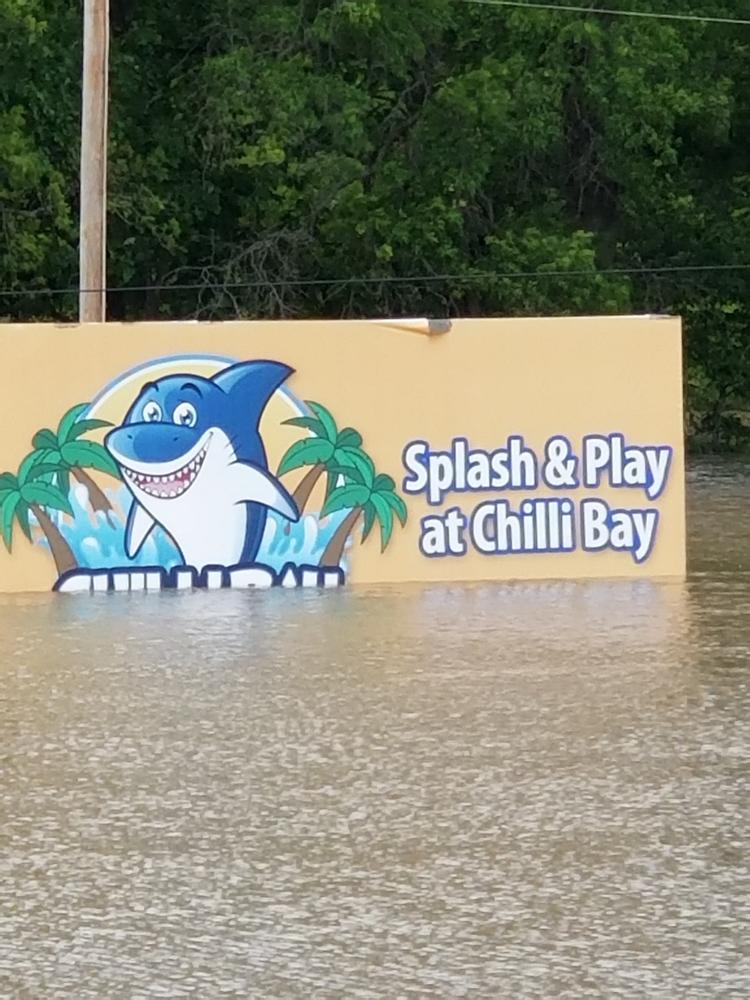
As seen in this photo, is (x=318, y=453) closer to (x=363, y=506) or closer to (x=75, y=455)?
(x=363, y=506)

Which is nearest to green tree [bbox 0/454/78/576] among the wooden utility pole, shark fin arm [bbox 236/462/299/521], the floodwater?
shark fin arm [bbox 236/462/299/521]

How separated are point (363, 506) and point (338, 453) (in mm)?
430

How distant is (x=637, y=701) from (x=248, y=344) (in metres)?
5.50

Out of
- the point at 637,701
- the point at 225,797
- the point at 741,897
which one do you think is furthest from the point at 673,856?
the point at 637,701

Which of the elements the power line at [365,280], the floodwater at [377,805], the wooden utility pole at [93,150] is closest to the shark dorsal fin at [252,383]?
the floodwater at [377,805]

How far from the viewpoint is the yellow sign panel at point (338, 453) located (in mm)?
13789

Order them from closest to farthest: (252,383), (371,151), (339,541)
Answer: (252,383), (339,541), (371,151)

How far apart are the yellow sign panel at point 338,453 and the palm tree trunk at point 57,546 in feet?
0.05

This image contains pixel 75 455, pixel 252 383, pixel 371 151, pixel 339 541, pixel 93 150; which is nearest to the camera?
pixel 75 455

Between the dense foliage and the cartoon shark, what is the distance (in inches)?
551

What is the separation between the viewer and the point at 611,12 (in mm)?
29453

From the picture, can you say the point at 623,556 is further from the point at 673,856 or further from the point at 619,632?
the point at 673,856

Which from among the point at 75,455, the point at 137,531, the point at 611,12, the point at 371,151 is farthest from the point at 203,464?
the point at 611,12

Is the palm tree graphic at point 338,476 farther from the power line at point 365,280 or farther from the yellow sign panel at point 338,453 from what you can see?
the power line at point 365,280
